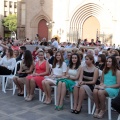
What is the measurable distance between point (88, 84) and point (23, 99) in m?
1.87

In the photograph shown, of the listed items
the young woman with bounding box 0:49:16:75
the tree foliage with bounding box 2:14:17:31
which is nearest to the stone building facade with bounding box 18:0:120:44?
the young woman with bounding box 0:49:16:75

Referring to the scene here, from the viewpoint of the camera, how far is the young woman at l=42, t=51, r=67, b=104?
5941 mm

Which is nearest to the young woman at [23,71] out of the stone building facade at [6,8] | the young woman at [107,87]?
the young woman at [107,87]

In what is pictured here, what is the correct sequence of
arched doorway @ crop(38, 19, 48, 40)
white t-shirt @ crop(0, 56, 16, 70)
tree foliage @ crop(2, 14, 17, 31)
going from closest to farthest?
white t-shirt @ crop(0, 56, 16, 70)
arched doorway @ crop(38, 19, 48, 40)
tree foliage @ crop(2, 14, 17, 31)

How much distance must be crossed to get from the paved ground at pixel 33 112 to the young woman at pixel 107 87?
24 cm

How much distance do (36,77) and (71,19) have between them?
1973 cm

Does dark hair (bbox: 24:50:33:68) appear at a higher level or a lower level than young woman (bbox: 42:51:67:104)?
higher

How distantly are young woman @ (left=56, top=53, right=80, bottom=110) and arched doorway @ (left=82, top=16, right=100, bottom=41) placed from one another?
1971 cm

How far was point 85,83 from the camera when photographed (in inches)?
213

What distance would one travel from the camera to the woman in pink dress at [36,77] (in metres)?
6.19

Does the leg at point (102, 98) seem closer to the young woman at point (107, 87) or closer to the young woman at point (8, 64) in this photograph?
the young woman at point (107, 87)

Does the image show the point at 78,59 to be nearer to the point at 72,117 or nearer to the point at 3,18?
the point at 72,117

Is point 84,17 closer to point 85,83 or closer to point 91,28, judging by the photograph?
point 91,28

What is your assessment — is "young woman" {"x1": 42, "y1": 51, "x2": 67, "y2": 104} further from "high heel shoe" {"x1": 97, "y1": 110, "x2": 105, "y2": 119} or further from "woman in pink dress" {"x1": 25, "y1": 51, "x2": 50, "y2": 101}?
"high heel shoe" {"x1": 97, "y1": 110, "x2": 105, "y2": 119}
